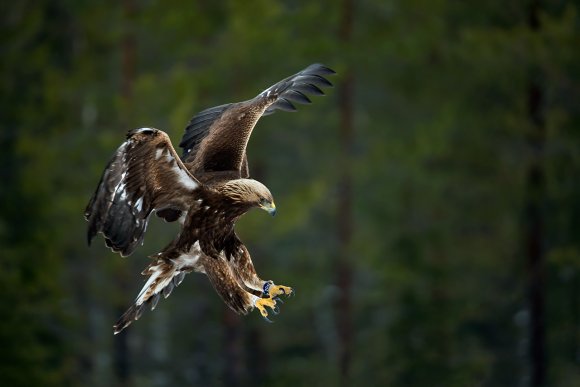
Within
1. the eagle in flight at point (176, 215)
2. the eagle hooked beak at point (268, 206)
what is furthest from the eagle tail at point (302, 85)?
the eagle hooked beak at point (268, 206)

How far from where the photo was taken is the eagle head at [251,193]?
9.41 metres

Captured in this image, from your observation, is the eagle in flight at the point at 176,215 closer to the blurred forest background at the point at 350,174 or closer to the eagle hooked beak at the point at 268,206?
the eagle hooked beak at the point at 268,206

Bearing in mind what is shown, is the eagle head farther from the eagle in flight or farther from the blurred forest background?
the blurred forest background

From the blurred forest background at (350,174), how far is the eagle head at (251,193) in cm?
884

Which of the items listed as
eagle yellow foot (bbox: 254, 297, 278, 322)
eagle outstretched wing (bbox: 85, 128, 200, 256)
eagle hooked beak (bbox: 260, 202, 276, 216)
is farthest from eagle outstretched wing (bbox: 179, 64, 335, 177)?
eagle yellow foot (bbox: 254, 297, 278, 322)

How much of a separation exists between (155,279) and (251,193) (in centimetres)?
100

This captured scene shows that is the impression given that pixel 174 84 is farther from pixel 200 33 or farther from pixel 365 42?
pixel 365 42

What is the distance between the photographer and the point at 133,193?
9.64 meters

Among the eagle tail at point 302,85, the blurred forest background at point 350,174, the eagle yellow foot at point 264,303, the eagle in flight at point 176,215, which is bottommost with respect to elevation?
the blurred forest background at point 350,174

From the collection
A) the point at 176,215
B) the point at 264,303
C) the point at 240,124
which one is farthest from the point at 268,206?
the point at 240,124

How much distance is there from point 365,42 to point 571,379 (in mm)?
6495

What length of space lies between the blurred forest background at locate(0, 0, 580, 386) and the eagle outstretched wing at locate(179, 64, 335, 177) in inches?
305

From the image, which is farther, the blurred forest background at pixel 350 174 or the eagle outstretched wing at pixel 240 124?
the blurred forest background at pixel 350 174

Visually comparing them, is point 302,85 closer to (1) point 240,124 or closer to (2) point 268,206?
(1) point 240,124
